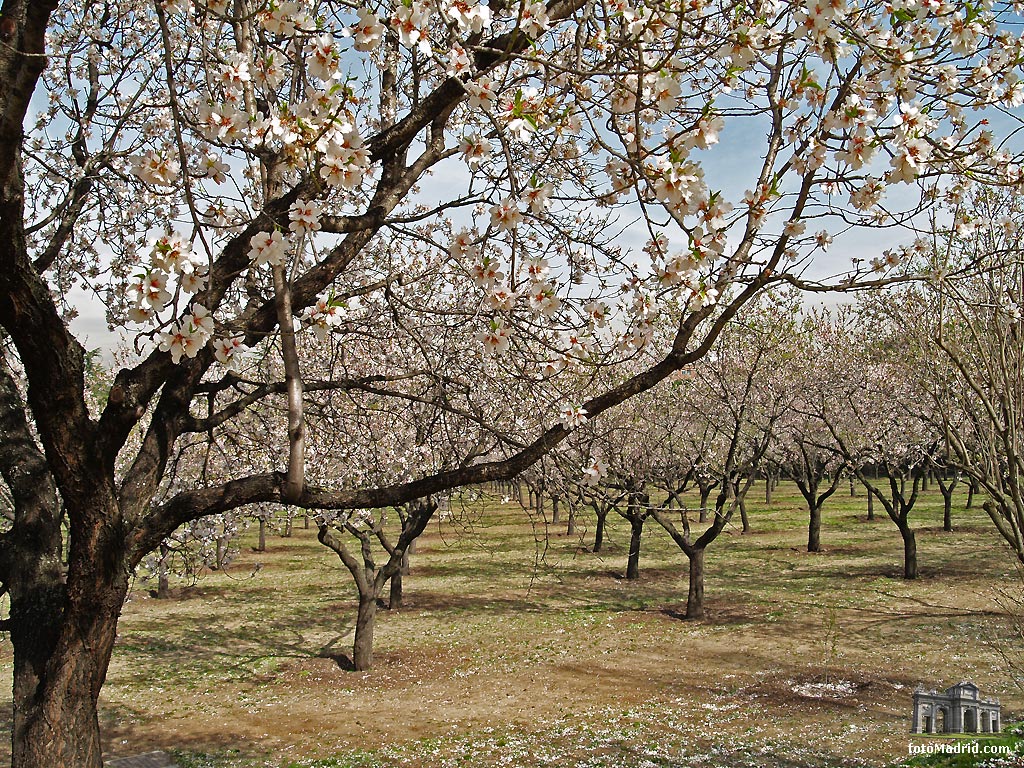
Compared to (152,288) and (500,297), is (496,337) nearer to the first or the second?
(500,297)

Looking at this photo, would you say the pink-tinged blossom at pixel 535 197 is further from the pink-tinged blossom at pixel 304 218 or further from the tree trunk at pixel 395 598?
the tree trunk at pixel 395 598

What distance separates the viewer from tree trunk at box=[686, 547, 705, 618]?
15164 mm

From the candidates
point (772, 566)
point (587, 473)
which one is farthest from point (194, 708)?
point (772, 566)

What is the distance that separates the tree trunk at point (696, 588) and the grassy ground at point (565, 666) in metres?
0.47

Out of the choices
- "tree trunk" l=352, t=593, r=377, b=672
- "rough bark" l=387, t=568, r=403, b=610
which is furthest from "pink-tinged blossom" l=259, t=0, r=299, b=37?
"rough bark" l=387, t=568, r=403, b=610

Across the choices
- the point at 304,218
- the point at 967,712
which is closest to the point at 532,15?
the point at 304,218

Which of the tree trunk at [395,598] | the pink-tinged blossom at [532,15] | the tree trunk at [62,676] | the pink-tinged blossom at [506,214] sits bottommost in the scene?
the tree trunk at [395,598]

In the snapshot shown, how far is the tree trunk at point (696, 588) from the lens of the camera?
49.8ft

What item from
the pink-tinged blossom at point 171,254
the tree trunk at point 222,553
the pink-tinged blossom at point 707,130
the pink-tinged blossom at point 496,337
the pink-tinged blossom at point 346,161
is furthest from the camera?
the tree trunk at point 222,553

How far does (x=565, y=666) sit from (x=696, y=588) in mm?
4216

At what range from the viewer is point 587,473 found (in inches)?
150

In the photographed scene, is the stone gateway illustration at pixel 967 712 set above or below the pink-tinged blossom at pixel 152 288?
below
